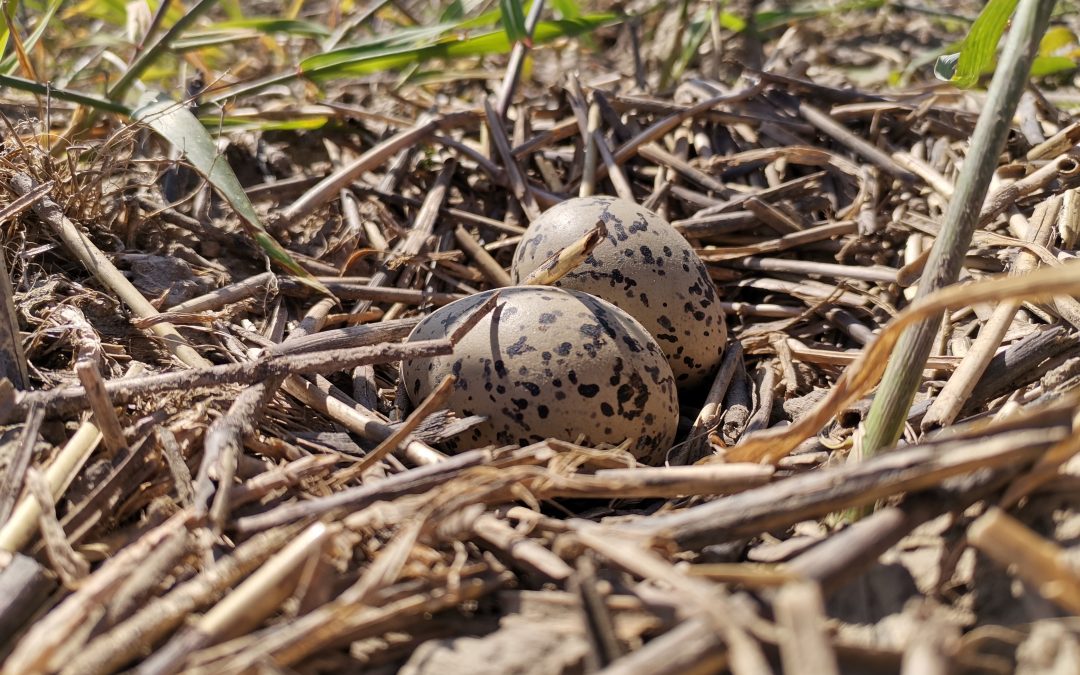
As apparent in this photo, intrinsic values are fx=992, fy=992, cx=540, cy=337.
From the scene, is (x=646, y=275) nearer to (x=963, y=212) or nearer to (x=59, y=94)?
(x=963, y=212)

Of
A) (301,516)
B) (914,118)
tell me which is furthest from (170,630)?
(914,118)

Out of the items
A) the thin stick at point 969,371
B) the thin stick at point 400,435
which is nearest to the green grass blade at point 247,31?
the thin stick at point 400,435

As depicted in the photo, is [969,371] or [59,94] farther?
[59,94]

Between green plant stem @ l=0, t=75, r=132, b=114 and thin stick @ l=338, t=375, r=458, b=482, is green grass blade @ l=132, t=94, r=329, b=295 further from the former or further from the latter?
thin stick @ l=338, t=375, r=458, b=482

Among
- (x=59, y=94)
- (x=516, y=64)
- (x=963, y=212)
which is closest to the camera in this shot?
(x=963, y=212)

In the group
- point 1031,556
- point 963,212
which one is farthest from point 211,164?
point 1031,556

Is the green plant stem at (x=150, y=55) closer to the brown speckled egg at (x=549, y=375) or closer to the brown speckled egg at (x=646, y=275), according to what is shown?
the brown speckled egg at (x=646, y=275)
